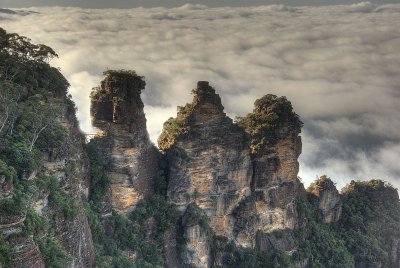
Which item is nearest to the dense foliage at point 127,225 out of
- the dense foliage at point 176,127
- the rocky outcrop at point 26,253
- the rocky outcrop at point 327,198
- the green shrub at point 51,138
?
the dense foliage at point 176,127

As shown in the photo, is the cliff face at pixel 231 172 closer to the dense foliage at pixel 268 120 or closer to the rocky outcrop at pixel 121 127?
the dense foliage at pixel 268 120

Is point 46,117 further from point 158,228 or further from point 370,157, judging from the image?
point 370,157

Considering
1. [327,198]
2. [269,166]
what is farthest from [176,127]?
[327,198]

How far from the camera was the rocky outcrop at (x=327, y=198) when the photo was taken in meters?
65.6

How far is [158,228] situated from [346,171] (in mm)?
117112

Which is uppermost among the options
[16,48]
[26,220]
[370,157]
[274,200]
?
[370,157]

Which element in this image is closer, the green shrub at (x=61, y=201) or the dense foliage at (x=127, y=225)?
the green shrub at (x=61, y=201)

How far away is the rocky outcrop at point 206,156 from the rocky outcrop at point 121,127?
469cm

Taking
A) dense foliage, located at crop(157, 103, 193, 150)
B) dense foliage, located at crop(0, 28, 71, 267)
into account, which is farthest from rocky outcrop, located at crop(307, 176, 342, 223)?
dense foliage, located at crop(0, 28, 71, 267)

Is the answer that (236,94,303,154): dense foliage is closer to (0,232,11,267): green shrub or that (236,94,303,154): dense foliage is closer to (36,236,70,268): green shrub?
(36,236,70,268): green shrub

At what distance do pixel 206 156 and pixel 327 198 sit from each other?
889 inches

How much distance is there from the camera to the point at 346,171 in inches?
6132

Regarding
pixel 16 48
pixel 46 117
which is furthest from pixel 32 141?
pixel 16 48

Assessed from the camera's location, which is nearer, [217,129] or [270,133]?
[217,129]
